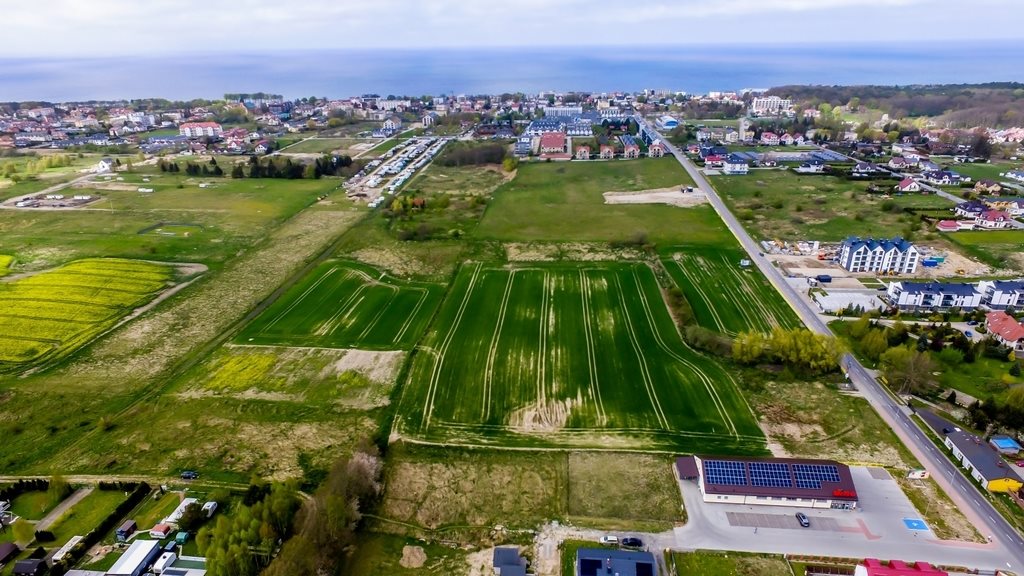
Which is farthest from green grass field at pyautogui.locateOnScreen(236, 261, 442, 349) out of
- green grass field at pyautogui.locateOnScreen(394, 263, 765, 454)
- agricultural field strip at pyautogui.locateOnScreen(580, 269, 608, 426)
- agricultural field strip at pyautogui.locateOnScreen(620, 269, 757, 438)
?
agricultural field strip at pyautogui.locateOnScreen(620, 269, 757, 438)

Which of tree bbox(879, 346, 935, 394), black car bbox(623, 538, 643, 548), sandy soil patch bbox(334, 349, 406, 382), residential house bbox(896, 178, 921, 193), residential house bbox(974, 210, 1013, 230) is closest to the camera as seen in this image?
black car bbox(623, 538, 643, 548)

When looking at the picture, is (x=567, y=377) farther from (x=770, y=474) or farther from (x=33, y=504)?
(x=33, y=504)

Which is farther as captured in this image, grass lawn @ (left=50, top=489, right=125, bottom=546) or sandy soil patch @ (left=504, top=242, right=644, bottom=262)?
sandy soil patch @ (left=504, top=242, right=644, bottom=262)

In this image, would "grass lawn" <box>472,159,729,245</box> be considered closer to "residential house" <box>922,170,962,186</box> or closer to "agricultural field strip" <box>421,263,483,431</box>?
"agricultural field strip" <box>421,263,483,431</box>

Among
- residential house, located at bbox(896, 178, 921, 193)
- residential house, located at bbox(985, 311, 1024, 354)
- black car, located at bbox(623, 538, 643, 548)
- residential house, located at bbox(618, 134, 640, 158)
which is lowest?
black car, located at bbox(623, 538, 643, 548)

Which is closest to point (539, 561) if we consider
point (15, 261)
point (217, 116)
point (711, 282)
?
point (711, 282)

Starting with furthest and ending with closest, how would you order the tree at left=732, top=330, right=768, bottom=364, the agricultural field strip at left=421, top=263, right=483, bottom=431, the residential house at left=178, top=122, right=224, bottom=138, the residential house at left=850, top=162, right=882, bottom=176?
the residential house at left=178, top=122, right=224, bottom=138
the residential house at left=850, top=162, right=882, bottom=176
the tree at left=732, top=330, right=768, bottom=364
the agricultural field strip at left=421, top=263, right=483, bottom=431

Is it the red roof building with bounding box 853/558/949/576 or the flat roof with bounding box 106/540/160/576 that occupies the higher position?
the flat roof with bounding box 106/540/160/576

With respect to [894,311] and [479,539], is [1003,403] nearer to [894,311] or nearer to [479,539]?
[894,311]

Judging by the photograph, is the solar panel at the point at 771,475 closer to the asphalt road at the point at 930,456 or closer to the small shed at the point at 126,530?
the asphalt road at the point at 930,456
